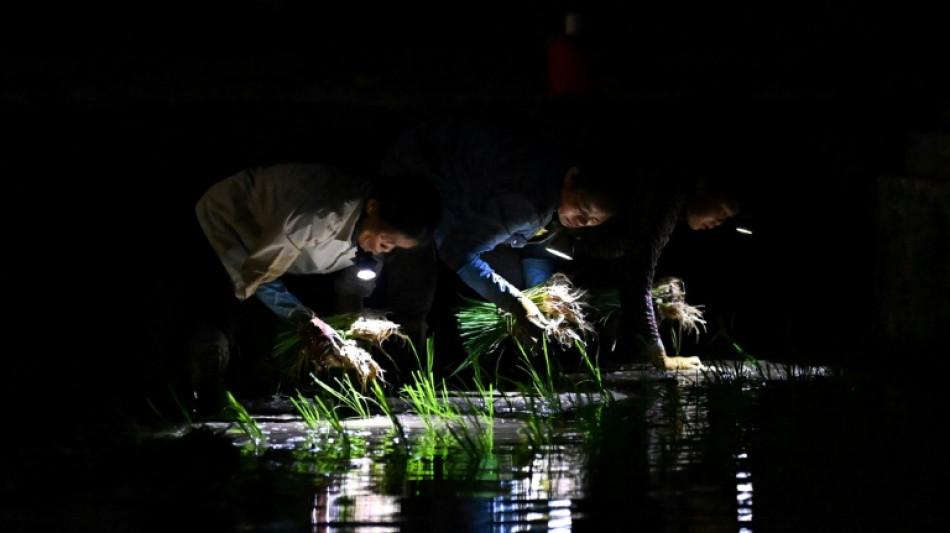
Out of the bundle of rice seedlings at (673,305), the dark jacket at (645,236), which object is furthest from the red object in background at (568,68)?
the bundle of rice seedlings at (673,305)

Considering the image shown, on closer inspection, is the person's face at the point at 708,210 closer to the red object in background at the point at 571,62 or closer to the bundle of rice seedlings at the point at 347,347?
the red object in background at the point at 571,62

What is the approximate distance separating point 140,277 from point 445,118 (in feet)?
6.57

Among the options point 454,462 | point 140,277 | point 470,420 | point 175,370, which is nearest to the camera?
point 454,462

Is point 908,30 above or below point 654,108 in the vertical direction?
above

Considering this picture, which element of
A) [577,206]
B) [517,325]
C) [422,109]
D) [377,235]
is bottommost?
[517,325]

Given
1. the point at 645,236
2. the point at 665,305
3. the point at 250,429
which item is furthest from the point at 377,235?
the point at 665,305

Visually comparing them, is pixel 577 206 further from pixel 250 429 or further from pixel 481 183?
pixel 250 429

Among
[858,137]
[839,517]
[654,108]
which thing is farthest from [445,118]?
[839,517]

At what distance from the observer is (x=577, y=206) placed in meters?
6.38

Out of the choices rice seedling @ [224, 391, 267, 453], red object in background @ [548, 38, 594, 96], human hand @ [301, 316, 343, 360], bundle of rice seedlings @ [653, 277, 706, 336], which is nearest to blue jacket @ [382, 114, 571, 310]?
human hand @ [301, 316, 343, 360]

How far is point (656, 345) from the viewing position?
697cm

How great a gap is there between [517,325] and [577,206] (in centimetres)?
78

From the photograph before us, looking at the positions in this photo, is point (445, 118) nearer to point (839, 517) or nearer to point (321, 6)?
point (321, 6)

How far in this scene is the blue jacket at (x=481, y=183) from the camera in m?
6.39
